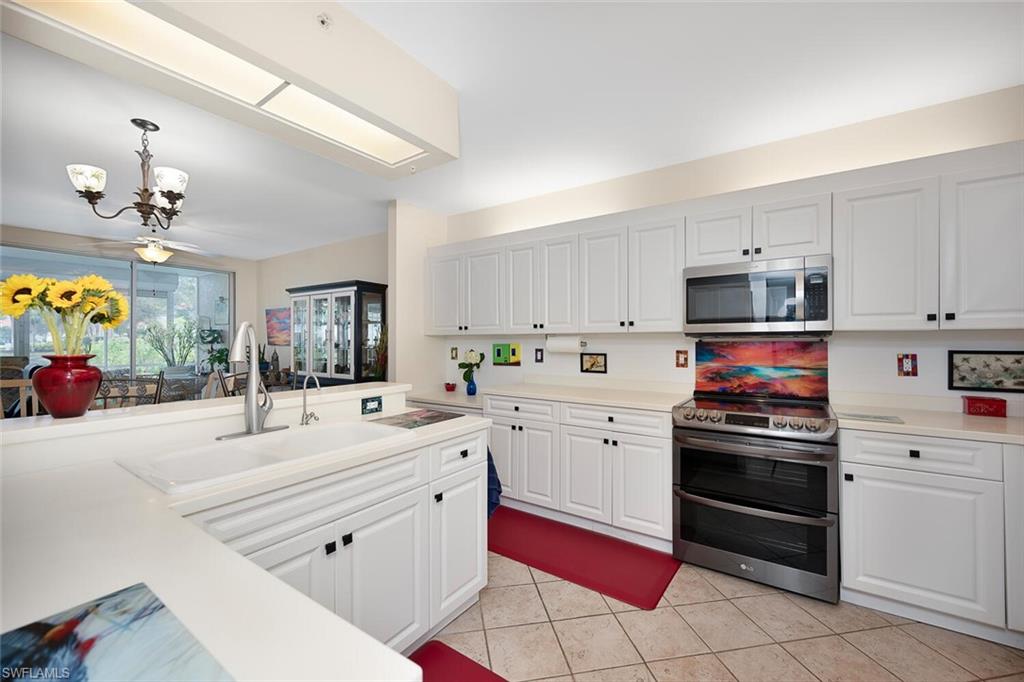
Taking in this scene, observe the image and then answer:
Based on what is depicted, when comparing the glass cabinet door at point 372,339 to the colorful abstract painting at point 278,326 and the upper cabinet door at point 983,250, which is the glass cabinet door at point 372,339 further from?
the upper cabinet door at point 983,250

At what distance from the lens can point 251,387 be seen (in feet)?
5.62

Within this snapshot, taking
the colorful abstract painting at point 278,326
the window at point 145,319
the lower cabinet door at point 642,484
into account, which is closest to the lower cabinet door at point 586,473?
the lower cabinet door at point 642,484

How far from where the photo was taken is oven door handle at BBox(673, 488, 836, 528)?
7.11 feet

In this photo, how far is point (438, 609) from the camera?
1.86m

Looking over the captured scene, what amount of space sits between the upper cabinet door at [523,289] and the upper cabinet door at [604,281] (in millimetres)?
420

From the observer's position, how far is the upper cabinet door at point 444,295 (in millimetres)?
4059

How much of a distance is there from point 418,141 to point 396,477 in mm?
1580

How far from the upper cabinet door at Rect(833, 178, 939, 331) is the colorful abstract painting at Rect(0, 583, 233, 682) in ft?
9.78

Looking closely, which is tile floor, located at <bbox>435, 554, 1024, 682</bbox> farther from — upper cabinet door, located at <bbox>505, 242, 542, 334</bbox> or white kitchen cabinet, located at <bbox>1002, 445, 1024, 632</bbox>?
upper cabinet door, located at <bbox>505, 242, 542, 334</bbox>

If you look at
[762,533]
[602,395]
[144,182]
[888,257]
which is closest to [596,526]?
[602,395]

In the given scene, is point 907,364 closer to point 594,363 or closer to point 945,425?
point 945,425

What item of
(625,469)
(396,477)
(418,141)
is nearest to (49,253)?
(418,141)

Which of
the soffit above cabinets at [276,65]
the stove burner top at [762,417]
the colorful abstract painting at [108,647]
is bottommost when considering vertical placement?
the stove burner top at [762,417]

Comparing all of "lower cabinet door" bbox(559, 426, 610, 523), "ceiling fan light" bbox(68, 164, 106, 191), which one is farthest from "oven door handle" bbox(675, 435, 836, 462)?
"ceiling fan light" bbox(68, 164, 106, 191)
